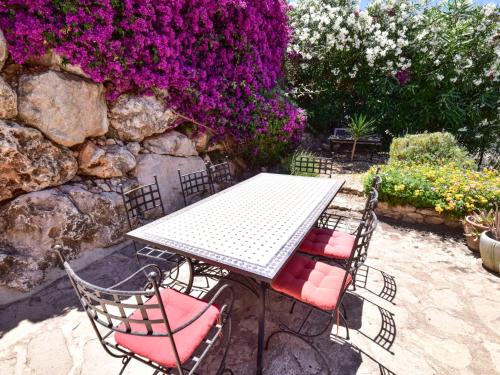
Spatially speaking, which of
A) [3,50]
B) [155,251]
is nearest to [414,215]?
[155,251]

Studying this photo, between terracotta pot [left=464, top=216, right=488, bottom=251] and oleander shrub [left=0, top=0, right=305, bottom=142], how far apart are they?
3.76m

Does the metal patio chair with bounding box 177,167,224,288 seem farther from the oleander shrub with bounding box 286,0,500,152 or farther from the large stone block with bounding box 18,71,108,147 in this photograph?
the oleander shrub with bounding box 286,0,500,152

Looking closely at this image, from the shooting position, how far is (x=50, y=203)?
311 cm

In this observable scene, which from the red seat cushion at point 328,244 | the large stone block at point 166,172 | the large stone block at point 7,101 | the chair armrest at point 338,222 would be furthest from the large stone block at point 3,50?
the chair armrest at point 338,222

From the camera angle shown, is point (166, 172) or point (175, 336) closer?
point (175, 336)

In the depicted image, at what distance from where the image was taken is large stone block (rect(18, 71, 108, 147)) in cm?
297

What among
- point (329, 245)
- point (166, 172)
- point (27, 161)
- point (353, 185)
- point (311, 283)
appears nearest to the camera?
point (311, 283)

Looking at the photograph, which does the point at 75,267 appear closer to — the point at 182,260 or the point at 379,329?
the point at 182,260

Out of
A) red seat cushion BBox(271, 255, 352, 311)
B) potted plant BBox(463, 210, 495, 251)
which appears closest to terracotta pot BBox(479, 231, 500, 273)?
potted plant BBox(463, 210, 495, 251)

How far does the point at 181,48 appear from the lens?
436 cm

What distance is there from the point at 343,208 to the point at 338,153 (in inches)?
155

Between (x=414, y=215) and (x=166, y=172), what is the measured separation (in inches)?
168

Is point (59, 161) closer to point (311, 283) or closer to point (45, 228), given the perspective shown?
point (45, 228)

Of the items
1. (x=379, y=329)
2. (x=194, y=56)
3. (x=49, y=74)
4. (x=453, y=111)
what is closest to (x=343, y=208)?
(x=379, y=329)
